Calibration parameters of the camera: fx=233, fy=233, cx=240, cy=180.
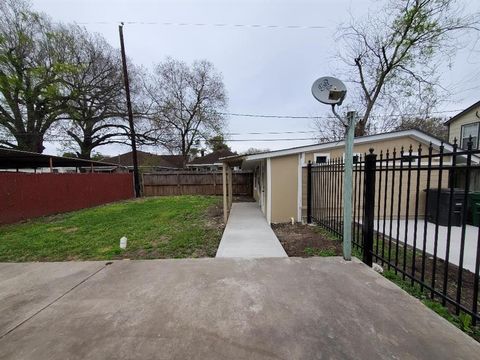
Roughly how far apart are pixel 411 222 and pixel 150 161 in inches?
1066

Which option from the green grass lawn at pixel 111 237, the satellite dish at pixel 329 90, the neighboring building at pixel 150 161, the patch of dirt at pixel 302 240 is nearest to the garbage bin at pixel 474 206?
the patch of dirt at pixel 302 240

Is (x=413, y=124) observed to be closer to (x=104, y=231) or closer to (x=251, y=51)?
(x=251, y=51)

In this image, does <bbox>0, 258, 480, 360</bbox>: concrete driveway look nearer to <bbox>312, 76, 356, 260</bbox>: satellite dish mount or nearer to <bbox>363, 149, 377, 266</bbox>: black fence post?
<bbox>363, 149, 377, 266</bbox>: black fence post

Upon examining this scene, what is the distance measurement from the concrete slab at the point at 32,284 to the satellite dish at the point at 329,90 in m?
4.31

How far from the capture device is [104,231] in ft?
20.7

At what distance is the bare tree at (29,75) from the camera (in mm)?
15445

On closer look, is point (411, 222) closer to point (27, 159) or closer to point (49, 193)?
point (49, 193)

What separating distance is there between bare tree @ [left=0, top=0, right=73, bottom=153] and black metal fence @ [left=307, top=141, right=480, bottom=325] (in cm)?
1986

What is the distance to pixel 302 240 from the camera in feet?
16.6

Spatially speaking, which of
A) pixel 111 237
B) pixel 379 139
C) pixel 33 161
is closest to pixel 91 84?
pixel 33 161

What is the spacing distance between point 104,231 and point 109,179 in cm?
784

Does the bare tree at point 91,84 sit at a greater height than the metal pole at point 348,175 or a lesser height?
greater

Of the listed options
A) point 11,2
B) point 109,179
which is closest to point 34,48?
point 11,2

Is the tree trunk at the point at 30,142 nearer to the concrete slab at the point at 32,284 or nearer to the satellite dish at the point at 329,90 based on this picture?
the concrete slab at the point at 32,284
